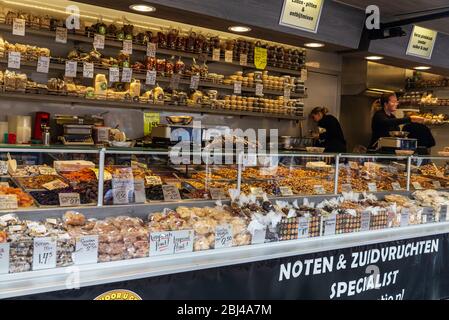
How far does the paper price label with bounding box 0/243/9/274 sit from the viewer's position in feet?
6.98

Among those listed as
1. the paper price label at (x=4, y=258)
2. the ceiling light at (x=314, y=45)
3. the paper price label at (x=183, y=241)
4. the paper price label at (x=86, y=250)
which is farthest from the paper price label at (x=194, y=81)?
the paper price label at (x=4, y=258)

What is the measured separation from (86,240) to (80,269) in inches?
5.7

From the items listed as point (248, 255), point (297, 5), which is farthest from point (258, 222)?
point (297, 5)

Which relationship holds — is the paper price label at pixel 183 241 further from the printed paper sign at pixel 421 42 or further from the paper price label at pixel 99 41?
the printed paper sign at pixel 421 42

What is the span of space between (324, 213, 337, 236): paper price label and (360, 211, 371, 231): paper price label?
301 mm

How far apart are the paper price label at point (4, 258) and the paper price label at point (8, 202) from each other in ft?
1.23

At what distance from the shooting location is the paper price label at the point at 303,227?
3.18 m

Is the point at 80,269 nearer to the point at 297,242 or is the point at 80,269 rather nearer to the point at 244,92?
the point at 297,242

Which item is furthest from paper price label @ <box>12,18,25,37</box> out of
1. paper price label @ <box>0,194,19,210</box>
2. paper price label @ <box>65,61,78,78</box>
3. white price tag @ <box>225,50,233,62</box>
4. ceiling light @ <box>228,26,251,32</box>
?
paper price label @ <box>0,194,19,210</box>

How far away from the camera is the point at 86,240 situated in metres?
2.36

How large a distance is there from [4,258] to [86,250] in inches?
14.8

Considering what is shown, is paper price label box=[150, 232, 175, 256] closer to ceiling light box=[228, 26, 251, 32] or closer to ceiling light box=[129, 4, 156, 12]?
ceiling light box=[129, 4, 156, 12]

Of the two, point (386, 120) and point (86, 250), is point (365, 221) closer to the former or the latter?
point (86, 250)

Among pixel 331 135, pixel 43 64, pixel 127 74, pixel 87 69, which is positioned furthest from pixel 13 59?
pixel 331 135
